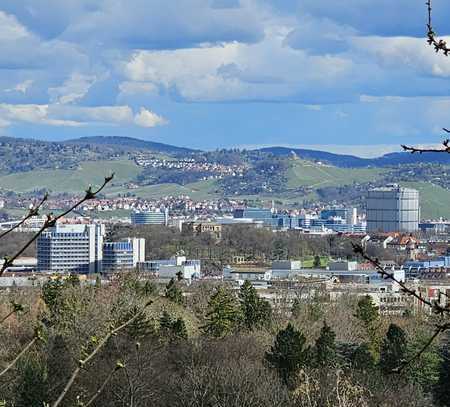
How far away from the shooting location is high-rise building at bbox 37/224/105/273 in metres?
120

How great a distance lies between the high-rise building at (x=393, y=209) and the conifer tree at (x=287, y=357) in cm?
15598

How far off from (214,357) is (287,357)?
1.82 metres

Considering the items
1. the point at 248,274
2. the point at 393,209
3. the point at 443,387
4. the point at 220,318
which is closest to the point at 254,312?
the point at 220,318

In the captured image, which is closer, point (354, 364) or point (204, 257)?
point (354, 364)

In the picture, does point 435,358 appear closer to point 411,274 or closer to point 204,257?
point 411,274

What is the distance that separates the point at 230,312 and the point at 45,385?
16.7m

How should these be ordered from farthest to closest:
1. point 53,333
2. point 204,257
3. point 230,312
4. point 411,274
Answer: point 204,257
point 411,274
point 230,312
point 53,333

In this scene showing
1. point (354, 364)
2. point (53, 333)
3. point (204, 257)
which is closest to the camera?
point (354, 364)

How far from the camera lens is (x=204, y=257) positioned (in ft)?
389

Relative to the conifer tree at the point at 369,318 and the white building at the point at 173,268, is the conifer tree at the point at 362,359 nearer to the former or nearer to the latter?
the conifer tree at the point at 369,318

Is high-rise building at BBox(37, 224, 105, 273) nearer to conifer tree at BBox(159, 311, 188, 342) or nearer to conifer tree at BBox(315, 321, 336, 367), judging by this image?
conifer tree at BBox(159, 311, 188, 342)

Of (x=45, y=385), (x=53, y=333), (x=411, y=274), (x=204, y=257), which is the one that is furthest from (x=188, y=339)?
(x=204, y=257)

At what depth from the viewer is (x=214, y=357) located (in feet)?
99.5

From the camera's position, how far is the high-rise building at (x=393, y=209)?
18575 cm
